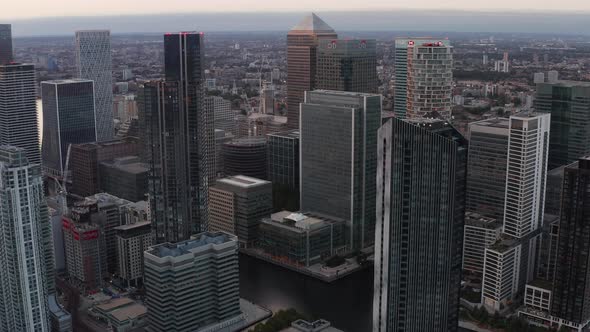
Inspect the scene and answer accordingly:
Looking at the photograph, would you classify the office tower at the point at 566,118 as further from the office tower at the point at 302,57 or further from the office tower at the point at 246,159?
the office tower at the point at 246,159

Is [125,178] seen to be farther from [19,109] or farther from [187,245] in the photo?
[187,245]

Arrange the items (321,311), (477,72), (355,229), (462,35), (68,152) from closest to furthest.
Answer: (321,311) → (355,229) → (68,152) → (477,72) → (462,35)

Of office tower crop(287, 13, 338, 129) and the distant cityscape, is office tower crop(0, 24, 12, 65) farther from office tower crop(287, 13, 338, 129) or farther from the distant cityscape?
office tower crop(287, 13, 338, 129)

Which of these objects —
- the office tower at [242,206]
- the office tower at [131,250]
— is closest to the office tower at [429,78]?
the office tower at [242,206]

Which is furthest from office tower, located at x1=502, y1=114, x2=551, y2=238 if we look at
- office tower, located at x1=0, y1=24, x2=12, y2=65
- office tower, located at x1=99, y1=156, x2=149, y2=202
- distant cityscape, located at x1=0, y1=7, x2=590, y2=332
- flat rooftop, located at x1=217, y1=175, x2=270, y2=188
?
office tower, located at x1=0, y1=24, x2=12, y2=65

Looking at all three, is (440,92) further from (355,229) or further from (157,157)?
(157,157)

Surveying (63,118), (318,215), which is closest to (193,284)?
(318,215)

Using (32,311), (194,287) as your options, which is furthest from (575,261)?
(32,311)
